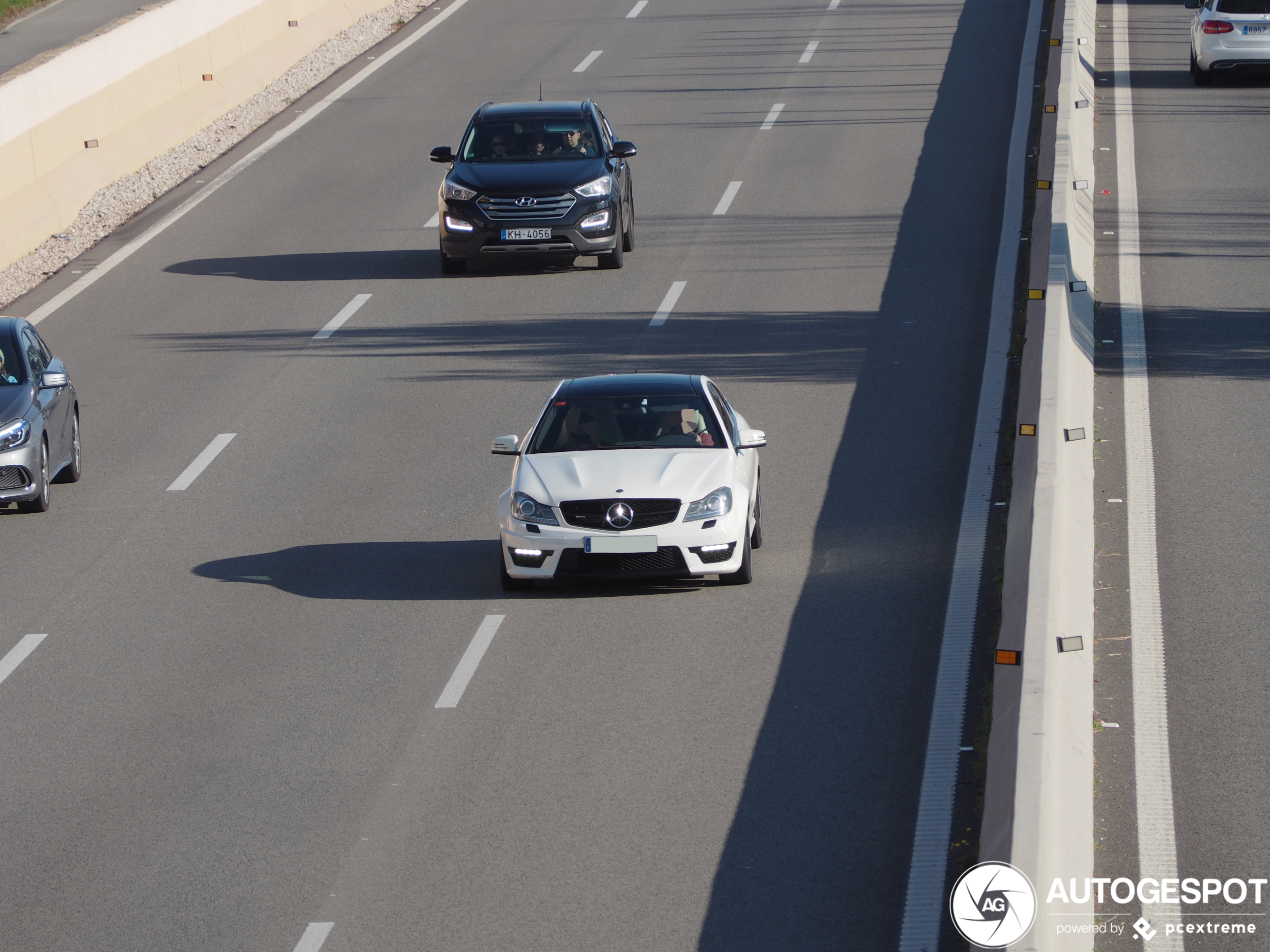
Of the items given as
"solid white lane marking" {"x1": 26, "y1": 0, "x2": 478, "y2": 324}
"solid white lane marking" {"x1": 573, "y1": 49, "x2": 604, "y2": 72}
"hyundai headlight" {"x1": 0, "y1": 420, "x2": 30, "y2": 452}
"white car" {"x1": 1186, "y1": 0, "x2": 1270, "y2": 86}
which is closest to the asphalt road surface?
"solid white lane marking" {"x1": 26, "y1": 0, "x2": 478, "y2": 324}

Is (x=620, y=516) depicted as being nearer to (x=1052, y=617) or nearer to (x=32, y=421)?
(x=1052, y=617)

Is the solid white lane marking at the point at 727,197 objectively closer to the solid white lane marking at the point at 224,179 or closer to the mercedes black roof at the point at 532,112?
the mercedes black roof at the point at 532,112

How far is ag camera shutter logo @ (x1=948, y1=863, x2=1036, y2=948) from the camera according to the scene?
6.94m

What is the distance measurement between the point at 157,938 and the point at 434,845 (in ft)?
4.48

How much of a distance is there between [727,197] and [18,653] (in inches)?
628

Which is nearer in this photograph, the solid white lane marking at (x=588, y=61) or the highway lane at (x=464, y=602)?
the highway lane at (x=464, y=602)

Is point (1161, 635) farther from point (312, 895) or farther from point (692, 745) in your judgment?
point (312, 895)

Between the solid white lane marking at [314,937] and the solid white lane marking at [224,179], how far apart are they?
587 inches

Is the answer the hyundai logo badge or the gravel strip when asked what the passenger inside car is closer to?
the hyundai logo badge

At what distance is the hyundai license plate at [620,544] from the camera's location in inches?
479

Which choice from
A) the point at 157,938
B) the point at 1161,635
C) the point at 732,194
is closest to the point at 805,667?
the point at 1161,635

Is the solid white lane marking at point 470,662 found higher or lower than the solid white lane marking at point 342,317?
higher

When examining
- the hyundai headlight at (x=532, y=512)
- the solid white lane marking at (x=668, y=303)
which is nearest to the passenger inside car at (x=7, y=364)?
the hyundai headlight at (x=532, y=512)

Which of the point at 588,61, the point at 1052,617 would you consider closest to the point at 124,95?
the point at 588,61
